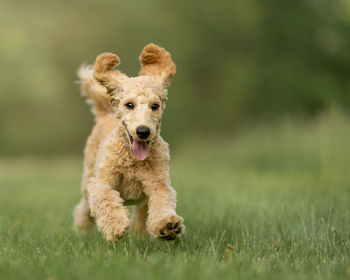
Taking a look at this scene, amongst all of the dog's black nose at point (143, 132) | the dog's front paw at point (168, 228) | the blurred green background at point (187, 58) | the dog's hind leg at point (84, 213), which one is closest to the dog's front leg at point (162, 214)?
the dog's front paw at point (168, 228)

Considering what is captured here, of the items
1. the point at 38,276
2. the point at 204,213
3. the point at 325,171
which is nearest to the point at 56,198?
the point at 204,213

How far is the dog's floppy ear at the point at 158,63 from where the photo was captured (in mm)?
4109

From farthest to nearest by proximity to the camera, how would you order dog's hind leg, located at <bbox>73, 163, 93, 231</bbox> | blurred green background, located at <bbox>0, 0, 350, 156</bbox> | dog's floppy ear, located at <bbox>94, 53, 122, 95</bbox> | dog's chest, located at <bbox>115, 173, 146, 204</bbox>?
1. blurred green background, located at <bbox>0, 0, 350, 156</bbox>
2. dog's hind leg, located at <bbox>73, 163, 93, 231</bbox>
3. dog's floppy ear, located at <bbox>94, 53, 122, 95</bbox>
4. dog's chest, located at <bbox>115, 173, 146, 204</bbox>

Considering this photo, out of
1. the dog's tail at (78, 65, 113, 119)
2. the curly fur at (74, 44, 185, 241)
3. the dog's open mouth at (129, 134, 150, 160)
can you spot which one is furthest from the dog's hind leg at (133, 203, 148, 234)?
the dog's tail at (78, 65, 113, 119)

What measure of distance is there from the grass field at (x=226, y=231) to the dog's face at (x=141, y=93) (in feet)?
2.35

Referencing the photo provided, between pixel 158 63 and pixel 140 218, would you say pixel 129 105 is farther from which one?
pixel 140 218

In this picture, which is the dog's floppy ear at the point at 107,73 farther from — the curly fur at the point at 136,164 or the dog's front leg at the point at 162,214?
the dog's front leg at the point at 162,214

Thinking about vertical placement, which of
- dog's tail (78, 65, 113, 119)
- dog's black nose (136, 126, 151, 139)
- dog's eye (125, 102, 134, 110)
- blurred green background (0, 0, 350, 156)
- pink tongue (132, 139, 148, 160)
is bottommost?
pink tongue (132, 139, 148, 160)

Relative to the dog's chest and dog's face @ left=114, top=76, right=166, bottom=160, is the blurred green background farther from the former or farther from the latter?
dog's face @ left=114, top=76, right=166, bottom=160

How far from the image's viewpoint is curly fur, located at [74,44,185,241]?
11.1 ft

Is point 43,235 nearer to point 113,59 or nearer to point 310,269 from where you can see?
point 113,59

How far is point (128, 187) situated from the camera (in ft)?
12.7

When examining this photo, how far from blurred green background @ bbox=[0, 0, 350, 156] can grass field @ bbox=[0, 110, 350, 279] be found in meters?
9.99

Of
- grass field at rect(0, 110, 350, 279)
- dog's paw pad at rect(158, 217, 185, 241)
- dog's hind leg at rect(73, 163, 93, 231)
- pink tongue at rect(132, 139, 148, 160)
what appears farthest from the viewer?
dog's hind leg at rect(73, 163, 93, 231)
